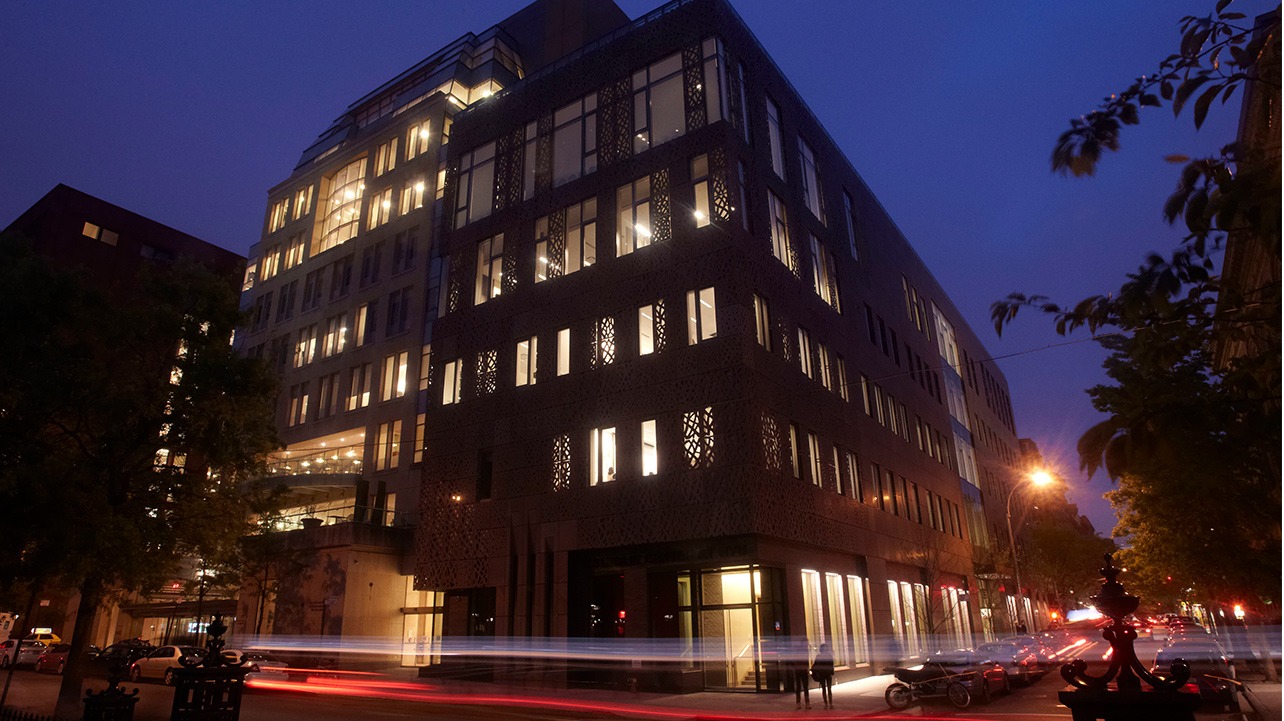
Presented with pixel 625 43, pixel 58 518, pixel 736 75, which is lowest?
pixel 58 518

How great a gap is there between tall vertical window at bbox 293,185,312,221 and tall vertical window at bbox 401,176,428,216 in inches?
484

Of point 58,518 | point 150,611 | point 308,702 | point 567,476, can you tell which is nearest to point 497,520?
point 567,476

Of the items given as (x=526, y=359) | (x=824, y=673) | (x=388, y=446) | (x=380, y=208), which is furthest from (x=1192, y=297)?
(x=380, y=208)

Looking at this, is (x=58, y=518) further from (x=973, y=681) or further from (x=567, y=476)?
(x=973, y=681)

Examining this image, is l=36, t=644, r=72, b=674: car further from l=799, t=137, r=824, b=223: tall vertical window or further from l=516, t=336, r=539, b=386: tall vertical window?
l=799, t=137, r=824, b=223: tall vertical window

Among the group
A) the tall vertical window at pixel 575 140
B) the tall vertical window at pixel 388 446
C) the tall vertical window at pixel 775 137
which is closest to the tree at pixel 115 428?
the tall vertical window at pixel 575 140

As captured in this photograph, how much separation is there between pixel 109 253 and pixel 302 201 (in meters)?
23.0

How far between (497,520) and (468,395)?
20.1 ft

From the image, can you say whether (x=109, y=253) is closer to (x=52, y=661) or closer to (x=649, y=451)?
(x=52, y=661)

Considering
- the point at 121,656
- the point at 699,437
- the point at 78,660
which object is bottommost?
the point at 121,656

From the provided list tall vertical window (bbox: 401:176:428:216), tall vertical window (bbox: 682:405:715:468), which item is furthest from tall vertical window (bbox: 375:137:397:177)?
tall vertical window (bbox: 682:405:715:468)

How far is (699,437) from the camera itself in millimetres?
25734

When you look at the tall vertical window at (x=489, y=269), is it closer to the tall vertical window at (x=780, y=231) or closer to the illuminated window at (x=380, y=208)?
the tall vertical window at (x=780, y=231)

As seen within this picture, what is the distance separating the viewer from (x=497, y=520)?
2978 centimetres
